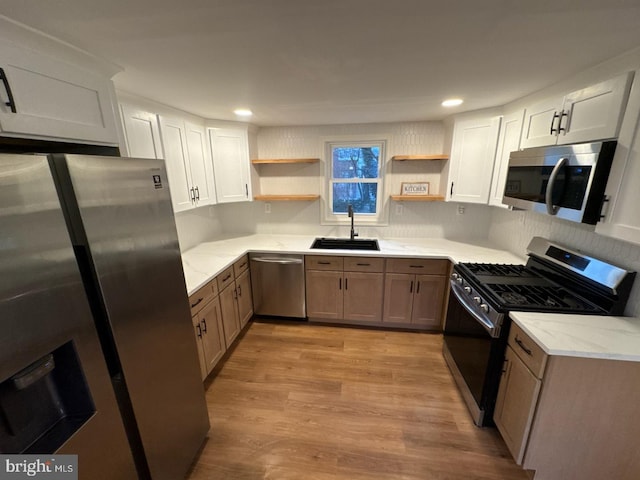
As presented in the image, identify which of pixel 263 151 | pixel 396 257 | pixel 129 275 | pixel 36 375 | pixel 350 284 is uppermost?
pixel 263 151

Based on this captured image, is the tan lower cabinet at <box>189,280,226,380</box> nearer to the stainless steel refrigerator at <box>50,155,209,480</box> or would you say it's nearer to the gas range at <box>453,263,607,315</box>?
the stainless steel refrigerator at <box>50,155,209,480</box>

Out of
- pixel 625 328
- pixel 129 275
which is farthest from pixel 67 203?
pixel 625 328

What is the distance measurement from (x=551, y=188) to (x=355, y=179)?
6.34 feet

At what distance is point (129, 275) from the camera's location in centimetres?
108

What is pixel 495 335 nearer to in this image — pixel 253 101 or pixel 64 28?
pixel 253 101

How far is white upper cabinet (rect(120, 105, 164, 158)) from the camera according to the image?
5.52 ft

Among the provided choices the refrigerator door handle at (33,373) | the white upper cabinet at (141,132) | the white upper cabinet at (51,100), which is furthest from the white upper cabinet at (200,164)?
the refrigerator door handle at (33,373)

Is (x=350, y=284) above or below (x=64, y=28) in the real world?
below

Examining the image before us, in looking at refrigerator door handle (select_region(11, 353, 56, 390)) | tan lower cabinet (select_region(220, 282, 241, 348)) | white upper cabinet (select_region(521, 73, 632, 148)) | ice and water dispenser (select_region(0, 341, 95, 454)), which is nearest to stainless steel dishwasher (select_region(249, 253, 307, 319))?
tan lower cabinet (select_region(220, 282, 241, 348))

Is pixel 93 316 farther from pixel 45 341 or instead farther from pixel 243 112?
pixel 243 112

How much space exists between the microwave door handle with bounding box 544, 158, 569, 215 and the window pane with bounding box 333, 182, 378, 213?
1.79m

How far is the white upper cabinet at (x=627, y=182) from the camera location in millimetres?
1215

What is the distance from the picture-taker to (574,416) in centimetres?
130

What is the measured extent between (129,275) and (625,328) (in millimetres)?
2412
